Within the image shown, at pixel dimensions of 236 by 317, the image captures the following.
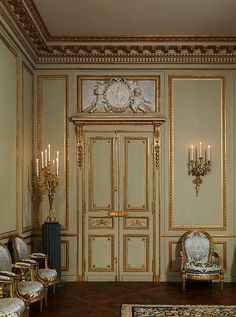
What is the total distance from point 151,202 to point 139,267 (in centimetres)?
88

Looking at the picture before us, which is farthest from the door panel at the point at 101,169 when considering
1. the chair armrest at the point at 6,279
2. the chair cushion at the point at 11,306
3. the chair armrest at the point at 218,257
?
the chair cushion at the point at 11,306

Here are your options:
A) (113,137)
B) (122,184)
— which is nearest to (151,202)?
(122,184)

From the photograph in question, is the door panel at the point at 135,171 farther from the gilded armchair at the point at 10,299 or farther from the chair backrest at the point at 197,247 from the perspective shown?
the gilded armchair at the point at 10,299

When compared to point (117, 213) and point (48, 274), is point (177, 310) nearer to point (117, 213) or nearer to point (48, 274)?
point (48, 274)

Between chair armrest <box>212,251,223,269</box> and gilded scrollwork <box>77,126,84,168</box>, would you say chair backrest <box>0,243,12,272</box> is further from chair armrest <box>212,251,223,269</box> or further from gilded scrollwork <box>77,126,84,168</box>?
chair armrest <box>212,251,223,269</box>

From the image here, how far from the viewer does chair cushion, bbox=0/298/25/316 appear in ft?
12.9

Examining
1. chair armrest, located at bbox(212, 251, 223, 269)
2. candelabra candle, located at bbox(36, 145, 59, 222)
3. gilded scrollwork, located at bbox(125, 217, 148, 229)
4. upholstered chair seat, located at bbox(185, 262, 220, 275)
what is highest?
candelabra candle, located at bbox(36, 145, 59, 222)

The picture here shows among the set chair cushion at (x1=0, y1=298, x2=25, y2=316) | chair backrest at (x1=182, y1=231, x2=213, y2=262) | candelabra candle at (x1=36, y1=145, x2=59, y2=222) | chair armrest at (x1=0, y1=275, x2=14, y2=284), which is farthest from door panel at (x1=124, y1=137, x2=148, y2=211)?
chair cushion at (x1=0, y1=298, x2=25, y2=316)

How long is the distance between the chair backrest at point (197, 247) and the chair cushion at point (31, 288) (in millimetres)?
2370

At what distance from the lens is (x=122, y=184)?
7.15m

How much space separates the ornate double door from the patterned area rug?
1615mm

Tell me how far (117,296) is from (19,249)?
1.26 meters

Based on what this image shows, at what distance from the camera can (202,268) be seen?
642 centimetres

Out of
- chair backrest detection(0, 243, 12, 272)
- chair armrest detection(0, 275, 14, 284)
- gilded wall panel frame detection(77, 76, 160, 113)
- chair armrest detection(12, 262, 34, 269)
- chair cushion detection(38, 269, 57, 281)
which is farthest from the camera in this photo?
gilded wall panel frame detection(77, 76, 160, 113)
